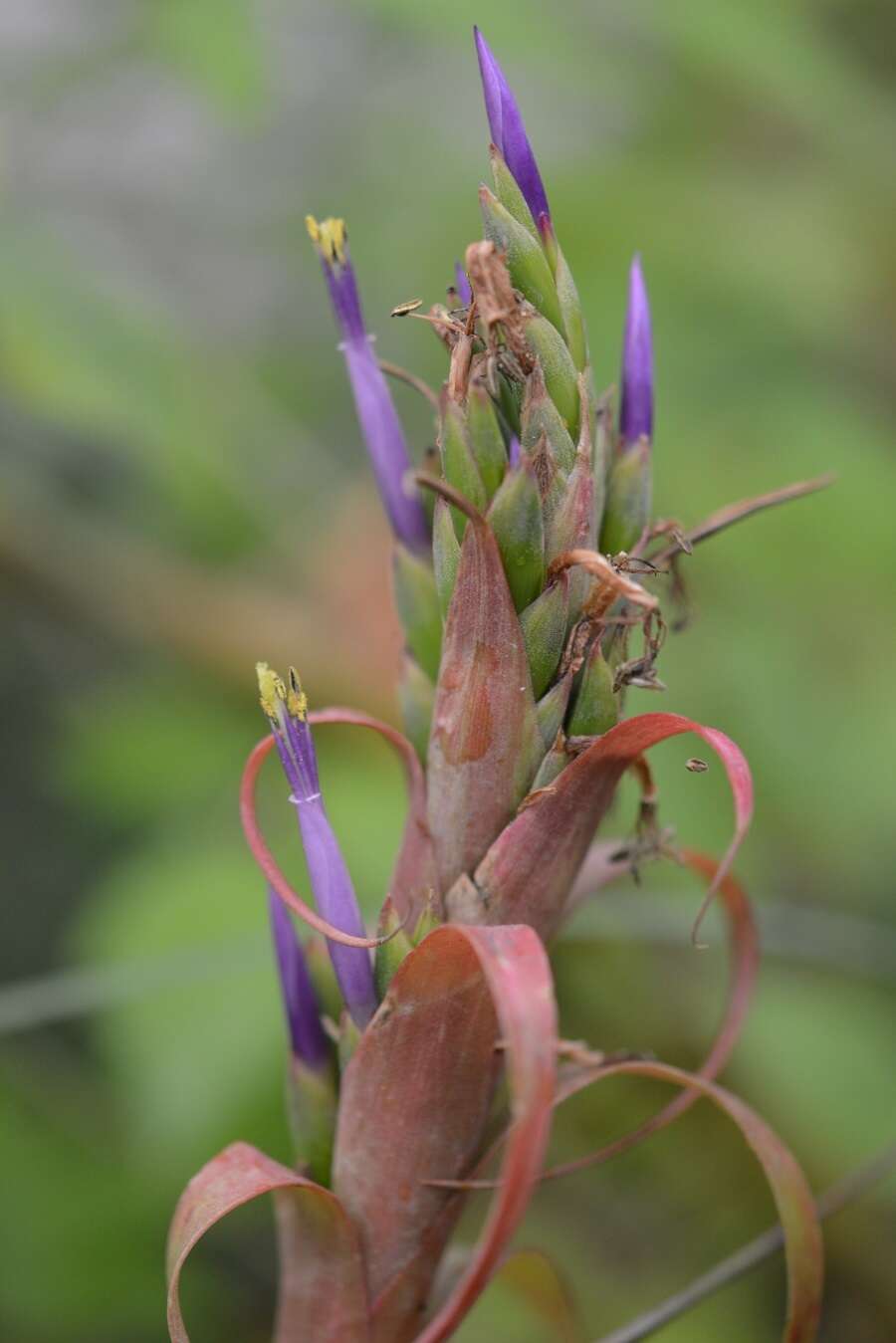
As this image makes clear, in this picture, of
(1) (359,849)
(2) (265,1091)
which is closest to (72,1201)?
(2) (265,1091)

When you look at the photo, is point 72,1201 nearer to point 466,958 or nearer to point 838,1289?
point 838,1289

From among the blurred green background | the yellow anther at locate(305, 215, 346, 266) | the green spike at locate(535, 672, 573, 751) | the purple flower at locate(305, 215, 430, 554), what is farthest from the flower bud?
the blurred green background

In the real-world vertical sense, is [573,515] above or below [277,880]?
above

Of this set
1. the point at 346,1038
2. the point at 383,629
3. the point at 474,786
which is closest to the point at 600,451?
the point at 474,786

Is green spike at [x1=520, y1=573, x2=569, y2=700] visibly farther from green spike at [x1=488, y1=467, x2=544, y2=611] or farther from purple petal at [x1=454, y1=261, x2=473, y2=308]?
purple petal at [x1=454, y1=261, x2=473, y2=308]

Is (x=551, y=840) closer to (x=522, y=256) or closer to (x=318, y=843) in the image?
(x=318, y=843)

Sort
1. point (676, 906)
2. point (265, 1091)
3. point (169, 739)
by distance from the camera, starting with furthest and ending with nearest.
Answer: point (169, 739) → point (676, 906) → point (265, 1091)

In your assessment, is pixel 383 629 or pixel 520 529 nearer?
pixel 520 529
